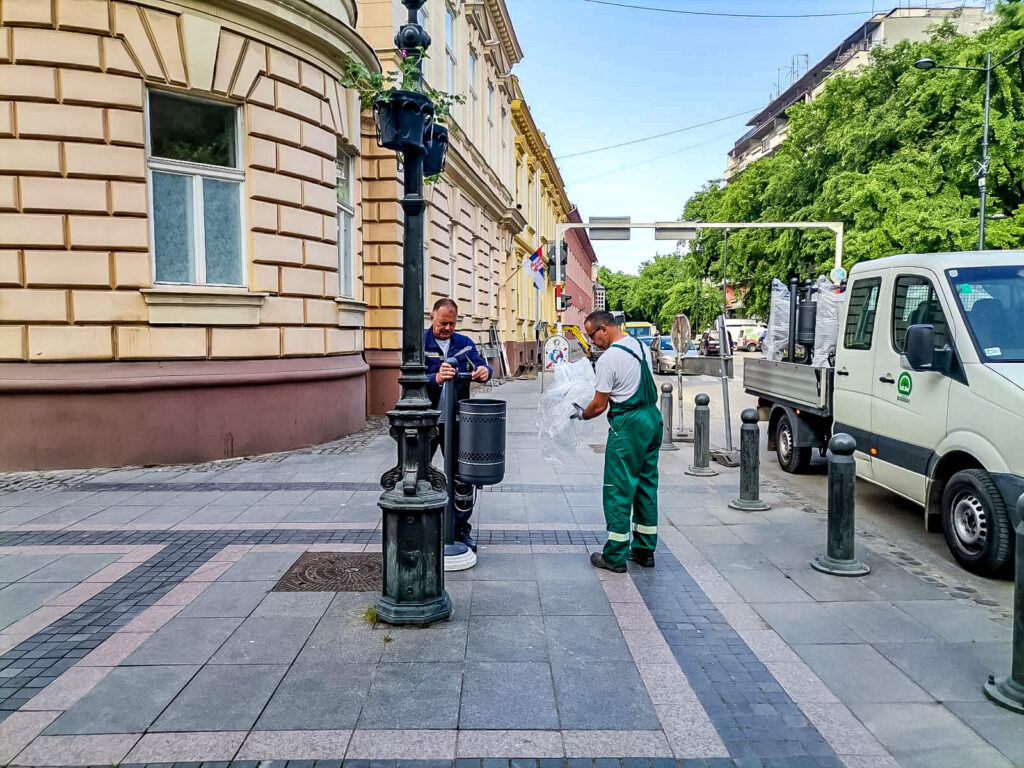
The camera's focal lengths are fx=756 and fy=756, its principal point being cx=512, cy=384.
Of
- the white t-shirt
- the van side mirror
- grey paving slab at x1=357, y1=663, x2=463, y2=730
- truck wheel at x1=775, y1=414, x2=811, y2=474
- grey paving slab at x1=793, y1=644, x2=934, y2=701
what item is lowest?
grey paving slab at x1=793, y1=644, x2=934, y2=701

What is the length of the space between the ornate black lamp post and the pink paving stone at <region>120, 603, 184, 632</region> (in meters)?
A: 1.28

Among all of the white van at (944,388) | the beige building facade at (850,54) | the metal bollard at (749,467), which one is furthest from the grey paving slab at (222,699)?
the beige building facade at (850,54)

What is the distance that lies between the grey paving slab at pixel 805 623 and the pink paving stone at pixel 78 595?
429cm

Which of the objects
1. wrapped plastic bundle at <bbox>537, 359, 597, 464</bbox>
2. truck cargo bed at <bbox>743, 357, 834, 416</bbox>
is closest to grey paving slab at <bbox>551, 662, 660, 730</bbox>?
wrapped plastic bundle at <bbox>537, 359, 597, 464</bbox>

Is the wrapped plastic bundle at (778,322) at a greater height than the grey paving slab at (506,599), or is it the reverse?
the wrapped plastic bundle at (778,322)

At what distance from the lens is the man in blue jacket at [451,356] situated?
18.1 ft

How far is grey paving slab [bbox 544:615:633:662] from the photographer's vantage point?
4.04 m

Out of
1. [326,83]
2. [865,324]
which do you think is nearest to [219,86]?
[326,83]

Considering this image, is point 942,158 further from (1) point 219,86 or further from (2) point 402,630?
(2) point 402,630

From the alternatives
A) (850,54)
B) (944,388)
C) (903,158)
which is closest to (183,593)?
(944,388)

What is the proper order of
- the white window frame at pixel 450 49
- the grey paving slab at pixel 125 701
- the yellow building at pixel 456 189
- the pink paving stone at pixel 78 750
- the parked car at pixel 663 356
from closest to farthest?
1. the pink paving stone at pixel 78 750
2. the grey paving slab at pixel 125 701
3. the yellow building at pixel 456 189
4. the white window frame at pixel 450 49
5. the parked car at pixel 663 356

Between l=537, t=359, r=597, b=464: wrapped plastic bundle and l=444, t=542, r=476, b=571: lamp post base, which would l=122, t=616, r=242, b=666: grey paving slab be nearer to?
l=444, t=542, r=476, b=571: lamp post base

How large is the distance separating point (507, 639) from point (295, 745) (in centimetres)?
138

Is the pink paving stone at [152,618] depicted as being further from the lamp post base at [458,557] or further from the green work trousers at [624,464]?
the green work trousers at [624,464]
